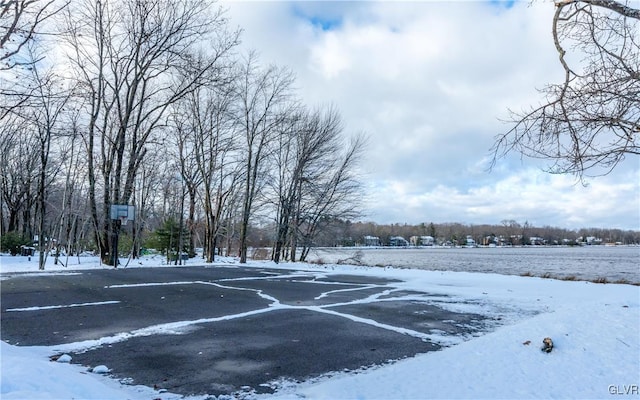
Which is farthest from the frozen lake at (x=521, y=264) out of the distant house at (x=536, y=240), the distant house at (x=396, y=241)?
the distant house at (x=536, y=240)

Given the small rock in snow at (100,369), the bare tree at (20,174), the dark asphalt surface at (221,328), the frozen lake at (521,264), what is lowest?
the frozen lake at (521,264)

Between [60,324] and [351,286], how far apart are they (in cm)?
730

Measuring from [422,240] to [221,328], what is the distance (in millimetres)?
80529

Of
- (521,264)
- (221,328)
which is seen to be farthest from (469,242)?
(221,328)

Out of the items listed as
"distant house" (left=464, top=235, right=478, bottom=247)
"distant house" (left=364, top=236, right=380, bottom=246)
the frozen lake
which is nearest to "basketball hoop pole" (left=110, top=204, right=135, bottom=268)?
the frozen lake

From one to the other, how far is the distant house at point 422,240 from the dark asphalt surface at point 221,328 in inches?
2891

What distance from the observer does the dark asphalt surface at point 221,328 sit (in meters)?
4.19

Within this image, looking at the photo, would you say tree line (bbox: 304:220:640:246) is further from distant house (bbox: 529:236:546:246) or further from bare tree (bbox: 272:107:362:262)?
bare tree (bbox: 272:107:362:262)

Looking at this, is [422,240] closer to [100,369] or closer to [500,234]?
[500,234]

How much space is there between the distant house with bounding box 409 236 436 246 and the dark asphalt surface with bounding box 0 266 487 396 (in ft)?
241

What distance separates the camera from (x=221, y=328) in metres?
6.02

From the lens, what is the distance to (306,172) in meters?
25.1

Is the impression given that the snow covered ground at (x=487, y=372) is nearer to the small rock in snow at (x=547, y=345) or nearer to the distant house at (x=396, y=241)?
the small rock in snow at (x=547, y=345)

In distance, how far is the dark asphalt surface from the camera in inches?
165
